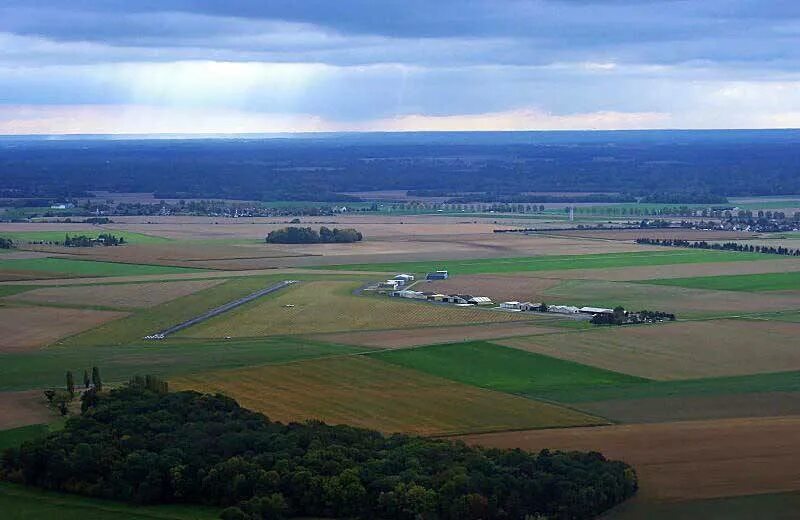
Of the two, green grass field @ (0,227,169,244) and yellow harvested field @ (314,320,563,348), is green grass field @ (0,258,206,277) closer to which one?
green grass field @ (0,227,169,244)

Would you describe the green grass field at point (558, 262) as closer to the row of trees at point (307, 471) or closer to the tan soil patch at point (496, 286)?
the tan soil patch at point (496, 286)

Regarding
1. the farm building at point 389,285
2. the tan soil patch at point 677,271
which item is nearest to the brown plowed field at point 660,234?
the tan soil patch at point 677,271

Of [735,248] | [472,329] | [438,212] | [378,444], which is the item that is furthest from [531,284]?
[438,212]

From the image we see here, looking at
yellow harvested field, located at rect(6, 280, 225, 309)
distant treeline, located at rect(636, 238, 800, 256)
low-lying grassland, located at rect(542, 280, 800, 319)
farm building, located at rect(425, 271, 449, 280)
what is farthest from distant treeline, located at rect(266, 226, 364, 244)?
low-lying grassland, located at rect(542, 280, 800, 319)

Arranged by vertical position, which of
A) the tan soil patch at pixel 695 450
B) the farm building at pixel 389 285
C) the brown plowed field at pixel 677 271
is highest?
the brown plowed field at pixel 677 271

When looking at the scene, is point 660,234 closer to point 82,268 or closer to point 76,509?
point 82,268

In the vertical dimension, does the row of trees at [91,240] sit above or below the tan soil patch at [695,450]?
above

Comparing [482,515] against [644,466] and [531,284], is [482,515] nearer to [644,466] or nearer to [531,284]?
[644,466]
